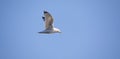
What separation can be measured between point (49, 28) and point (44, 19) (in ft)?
2.84

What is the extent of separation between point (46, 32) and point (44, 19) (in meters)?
1.39

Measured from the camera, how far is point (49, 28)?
54.5ft

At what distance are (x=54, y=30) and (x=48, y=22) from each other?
871mm

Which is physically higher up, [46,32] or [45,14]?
[45,14]

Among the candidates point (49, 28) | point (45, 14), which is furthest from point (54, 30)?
point (45, 14)

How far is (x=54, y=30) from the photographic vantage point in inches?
647

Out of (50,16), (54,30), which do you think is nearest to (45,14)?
(50,16)

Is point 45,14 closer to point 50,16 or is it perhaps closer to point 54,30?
point 50,16

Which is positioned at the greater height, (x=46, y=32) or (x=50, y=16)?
(x=50, y=16)

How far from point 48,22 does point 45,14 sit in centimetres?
105

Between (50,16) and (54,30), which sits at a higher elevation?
(50,16)

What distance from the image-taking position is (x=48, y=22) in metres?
16.6

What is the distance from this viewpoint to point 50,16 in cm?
1619

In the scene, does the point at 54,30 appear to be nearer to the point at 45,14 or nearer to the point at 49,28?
the point at 49,28
